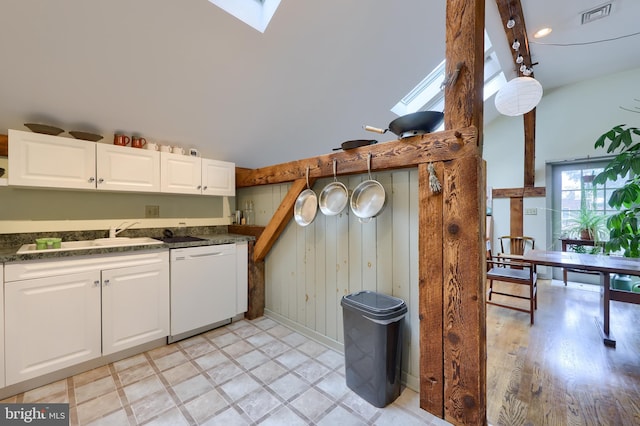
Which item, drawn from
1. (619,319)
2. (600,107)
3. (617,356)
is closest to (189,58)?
(617,356)

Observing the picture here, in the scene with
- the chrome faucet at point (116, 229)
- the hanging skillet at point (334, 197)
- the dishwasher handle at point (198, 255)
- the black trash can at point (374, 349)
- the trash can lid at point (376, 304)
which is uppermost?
the hanging skillet at point (334, 197)

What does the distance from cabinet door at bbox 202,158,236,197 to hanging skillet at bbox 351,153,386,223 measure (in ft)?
5.31

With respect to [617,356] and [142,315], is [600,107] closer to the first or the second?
[617,356]

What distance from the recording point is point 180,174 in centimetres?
248

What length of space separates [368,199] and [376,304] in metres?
0.73

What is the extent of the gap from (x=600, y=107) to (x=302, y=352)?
5.34 metres

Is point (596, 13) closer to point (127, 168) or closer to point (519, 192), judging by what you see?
point (519, 192)

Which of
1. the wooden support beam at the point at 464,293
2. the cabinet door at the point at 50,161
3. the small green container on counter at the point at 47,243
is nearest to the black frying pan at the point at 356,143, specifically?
the wooden support beam at the point at 464,293

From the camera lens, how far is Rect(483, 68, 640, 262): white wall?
3654 mm

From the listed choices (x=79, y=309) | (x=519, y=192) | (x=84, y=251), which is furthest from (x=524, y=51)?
(x=79, y=309)

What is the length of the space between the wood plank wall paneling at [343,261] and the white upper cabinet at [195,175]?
0.37 metres

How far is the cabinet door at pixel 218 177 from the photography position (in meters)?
2.67

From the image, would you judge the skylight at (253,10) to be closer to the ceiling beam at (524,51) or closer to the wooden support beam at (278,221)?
the wooden support beam at (278,221)

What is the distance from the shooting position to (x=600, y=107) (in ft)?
12.4
